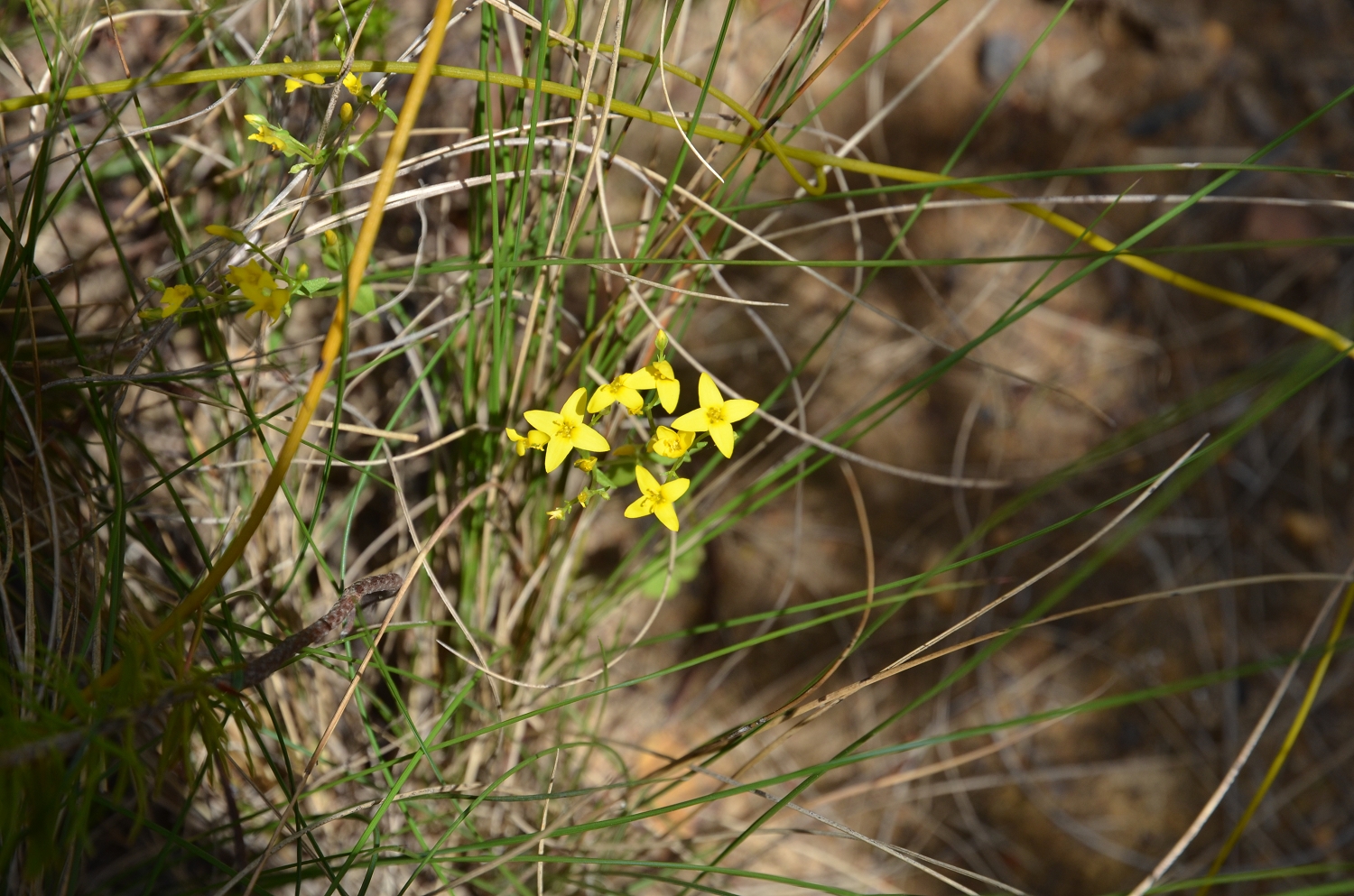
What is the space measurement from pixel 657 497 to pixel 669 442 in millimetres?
90

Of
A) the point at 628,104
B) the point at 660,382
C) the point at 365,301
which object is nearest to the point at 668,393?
the point at 660,382

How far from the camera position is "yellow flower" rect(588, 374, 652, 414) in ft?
3.71

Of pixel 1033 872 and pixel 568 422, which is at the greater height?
pixel 568 422

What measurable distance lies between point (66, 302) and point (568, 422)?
1.48 metres

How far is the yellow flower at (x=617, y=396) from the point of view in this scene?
1.13 meters

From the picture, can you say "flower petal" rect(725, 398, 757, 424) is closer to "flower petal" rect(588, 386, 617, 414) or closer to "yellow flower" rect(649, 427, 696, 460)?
"yellow flower" rect(649, 427, 696, 460)

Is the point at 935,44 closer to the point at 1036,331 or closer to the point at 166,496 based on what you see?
the point at 1036,331

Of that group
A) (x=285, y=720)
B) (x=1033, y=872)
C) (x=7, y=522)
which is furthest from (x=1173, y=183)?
(x=7, y=522)

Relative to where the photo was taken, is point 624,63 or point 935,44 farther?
point 935,44

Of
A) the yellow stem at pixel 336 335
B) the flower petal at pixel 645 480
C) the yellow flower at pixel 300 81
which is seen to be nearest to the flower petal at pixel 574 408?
the flower petal at pixel 645 480

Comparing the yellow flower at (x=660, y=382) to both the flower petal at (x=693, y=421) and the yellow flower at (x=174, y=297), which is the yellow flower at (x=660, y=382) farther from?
the yellow flower at (x=174, y=297)

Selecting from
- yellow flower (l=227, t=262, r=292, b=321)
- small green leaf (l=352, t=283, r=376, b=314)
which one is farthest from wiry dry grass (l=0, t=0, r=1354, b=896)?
yellow flower (l=227, t=262, r=292, b=321)

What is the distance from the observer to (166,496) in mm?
1778

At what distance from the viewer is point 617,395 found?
1156 millimetres
